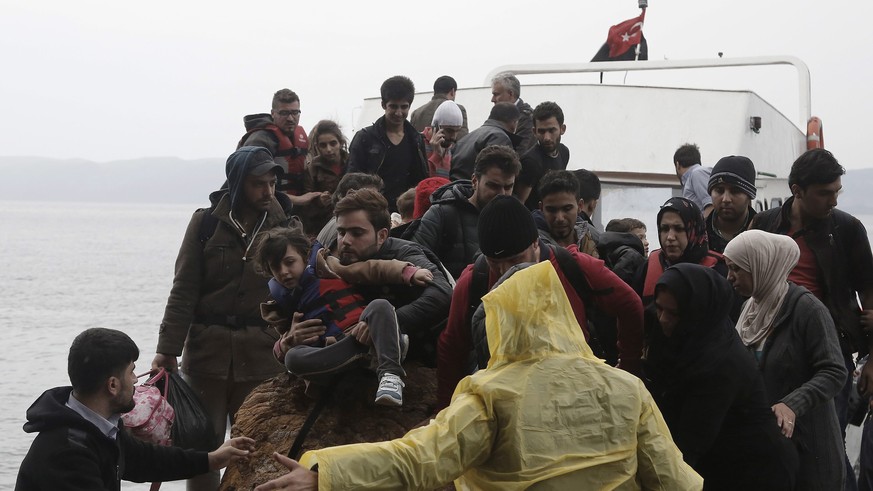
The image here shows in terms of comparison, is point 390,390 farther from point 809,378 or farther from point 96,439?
point 809,378

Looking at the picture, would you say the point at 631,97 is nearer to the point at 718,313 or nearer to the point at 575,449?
the point at 718,313

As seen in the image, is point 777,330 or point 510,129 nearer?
point 777,330

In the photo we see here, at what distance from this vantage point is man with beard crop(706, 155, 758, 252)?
6.25 meters

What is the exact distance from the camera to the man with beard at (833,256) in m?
5.74

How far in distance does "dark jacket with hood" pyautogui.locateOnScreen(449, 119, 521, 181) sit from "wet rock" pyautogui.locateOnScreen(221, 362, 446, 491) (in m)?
2.22

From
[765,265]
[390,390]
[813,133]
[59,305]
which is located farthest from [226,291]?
[59,305]

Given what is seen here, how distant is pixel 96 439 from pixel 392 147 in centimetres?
381

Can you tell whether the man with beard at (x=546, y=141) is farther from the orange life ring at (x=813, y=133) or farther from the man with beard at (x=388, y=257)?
the orange life ring at (x=813, y=133)

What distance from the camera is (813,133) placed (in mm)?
12984

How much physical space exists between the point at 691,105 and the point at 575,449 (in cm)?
856

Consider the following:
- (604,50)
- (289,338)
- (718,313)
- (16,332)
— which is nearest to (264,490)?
(289,338)

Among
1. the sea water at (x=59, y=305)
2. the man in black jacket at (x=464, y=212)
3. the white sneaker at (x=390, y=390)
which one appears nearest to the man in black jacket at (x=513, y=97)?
the man in black jacket at (x=464, y=212)

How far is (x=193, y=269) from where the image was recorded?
6.33 meters

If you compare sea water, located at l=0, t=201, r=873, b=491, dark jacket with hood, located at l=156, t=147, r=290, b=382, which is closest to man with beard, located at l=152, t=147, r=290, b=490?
dark jacket with hood, located at l=156, t=147, r=290, b=382
